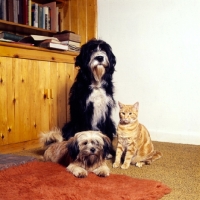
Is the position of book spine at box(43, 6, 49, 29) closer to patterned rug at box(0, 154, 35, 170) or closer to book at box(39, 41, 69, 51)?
book at box(39, 41, 69, 51)

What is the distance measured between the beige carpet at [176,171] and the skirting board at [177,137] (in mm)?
214

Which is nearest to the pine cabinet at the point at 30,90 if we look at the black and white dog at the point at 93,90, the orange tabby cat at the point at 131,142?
the black and white dog at the point at 93,90

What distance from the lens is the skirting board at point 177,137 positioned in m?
2.88

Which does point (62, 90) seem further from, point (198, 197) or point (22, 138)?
point (198, 197)

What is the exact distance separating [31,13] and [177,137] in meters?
1.85

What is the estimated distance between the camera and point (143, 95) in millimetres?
3143

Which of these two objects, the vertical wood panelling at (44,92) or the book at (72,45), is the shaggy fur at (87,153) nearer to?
the vertical wood panelling at (44,92)

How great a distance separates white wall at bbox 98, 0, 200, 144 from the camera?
113 inches

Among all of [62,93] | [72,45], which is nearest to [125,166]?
[62,93]

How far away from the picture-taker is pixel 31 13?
3.08 m

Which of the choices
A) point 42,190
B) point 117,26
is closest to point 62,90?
point 117,26

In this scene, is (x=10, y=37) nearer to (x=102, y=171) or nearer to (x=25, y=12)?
(x=25, y=12)

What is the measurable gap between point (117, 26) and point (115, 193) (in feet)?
7.07

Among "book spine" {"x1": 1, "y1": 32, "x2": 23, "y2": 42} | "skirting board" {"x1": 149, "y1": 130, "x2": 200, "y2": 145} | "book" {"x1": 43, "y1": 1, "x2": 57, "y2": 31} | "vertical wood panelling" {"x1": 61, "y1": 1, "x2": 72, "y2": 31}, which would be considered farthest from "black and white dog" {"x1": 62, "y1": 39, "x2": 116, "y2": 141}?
"vertical wood panelling" {"x1": 61, "y1": 1, "x2": 72, "y2": 31}
